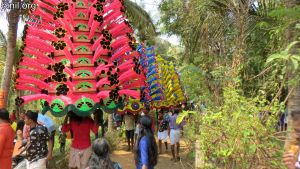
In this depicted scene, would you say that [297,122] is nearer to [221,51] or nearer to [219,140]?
[219,140]

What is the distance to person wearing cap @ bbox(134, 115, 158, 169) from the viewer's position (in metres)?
4.57

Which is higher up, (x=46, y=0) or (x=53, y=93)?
(x=46, y=0)

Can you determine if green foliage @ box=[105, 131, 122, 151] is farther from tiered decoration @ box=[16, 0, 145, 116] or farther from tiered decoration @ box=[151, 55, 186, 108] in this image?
tiered decoration @ box=[16, 0, 145, 116]

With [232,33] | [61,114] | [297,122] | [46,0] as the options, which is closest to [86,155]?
[61,114]

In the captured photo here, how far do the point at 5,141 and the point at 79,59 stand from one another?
1802 mm

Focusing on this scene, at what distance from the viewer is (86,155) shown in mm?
5805

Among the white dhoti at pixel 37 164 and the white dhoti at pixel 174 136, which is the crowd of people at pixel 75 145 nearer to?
the white dhoti at pixel 37 164

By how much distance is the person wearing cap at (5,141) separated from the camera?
186 inches

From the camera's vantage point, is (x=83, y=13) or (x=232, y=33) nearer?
(x=83, y=13)

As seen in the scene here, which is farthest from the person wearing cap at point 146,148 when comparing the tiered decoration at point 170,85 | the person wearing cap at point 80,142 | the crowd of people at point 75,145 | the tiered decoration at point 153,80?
the tiered decoration at point 170,85

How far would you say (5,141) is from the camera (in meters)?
4.77

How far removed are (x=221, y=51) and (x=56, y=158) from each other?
483 cm

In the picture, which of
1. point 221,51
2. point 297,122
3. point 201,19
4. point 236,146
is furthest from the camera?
point 201,19

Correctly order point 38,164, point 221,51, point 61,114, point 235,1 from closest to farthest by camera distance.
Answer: point 38,164, point 61,114, point 235,1, point 221,51
